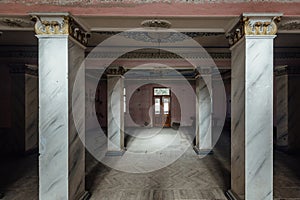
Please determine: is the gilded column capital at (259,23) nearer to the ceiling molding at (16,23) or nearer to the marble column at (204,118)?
the ceiling molding at (16,23)

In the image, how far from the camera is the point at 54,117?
284cm

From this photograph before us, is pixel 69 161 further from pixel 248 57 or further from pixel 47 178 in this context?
pixel 248 57

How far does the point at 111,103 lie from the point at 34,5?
4.05 metres

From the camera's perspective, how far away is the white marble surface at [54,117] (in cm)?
282

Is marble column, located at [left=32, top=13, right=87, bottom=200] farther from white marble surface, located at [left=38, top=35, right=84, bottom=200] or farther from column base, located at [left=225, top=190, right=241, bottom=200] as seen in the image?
column base, located at [left=225, top=190, right=241, bottom=200]

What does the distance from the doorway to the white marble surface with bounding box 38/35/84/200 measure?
11.2 m

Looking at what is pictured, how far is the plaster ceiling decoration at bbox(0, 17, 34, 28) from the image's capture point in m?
2.98

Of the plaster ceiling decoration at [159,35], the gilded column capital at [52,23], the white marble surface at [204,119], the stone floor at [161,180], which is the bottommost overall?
the stone floor at [161,180]

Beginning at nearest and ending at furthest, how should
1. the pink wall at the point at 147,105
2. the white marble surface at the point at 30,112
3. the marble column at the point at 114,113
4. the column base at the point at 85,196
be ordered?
the column base at the point at 85,196 < the white marble surface at the point at 30,112 < the marble column at the point at 114,113 < the pink wall at the point at 147,105

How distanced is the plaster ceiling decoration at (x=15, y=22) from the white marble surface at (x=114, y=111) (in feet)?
10.9

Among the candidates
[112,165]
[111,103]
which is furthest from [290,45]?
[112,165]

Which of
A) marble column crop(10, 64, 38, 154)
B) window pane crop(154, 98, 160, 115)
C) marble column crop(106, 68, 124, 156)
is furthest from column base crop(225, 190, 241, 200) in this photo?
window pane crop(154, 98, 160, 115)

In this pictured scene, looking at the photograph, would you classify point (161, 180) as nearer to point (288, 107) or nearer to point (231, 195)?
point (231, 195)

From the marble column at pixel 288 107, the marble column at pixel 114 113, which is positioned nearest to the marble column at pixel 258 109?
the marble column at pixel 114 113
